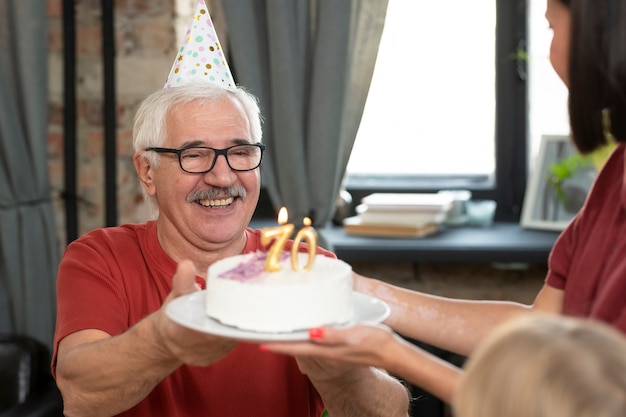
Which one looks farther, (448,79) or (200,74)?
(448,79)

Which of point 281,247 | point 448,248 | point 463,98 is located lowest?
point 448,248

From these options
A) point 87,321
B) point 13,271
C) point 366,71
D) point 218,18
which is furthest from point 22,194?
point 87,321

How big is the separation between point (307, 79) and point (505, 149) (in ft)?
2.74

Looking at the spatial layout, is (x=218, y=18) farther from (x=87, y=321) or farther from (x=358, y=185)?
(x=87, y=321)

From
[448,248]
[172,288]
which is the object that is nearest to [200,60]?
[172,288]

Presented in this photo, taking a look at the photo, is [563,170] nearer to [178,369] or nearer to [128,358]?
[178,369]

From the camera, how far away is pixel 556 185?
331cm

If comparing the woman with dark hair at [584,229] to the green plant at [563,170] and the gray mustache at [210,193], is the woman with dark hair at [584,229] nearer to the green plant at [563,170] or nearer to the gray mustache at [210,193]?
the gray mustache at [210,193]

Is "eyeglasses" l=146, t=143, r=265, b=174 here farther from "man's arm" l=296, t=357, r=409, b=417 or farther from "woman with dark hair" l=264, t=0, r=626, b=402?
"woman with dark hair" l=264, t=0, r=626, b=402

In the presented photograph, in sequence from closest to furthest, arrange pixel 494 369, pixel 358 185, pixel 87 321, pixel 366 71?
1. pixel 494 369
2. pixel 87 321
3. pixel 366 71
4. pixel 358 185

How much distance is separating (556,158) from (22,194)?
1836 mm

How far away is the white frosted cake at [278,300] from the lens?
4.43 ft

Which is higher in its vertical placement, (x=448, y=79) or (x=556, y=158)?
(x=448, y=79)

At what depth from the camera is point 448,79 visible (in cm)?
354
